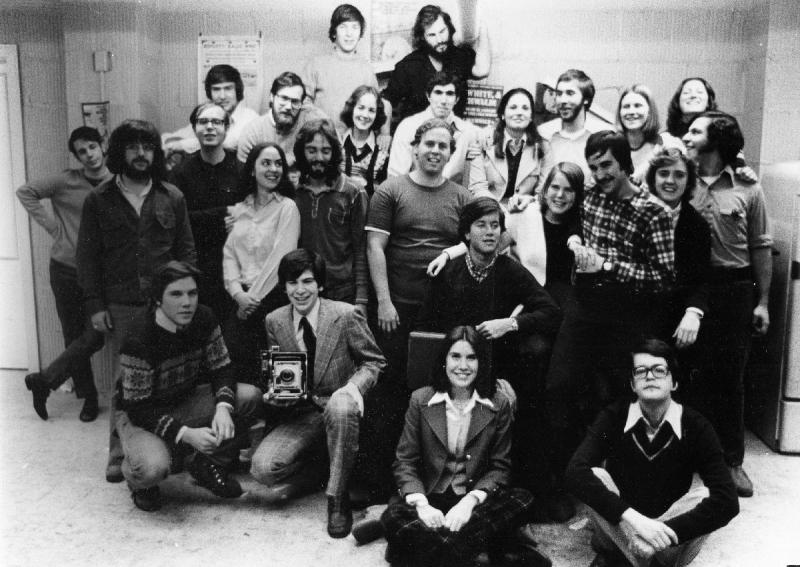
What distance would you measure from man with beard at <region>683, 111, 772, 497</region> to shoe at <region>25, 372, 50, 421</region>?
3090 mm

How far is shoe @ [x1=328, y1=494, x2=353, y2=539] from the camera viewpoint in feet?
9.20

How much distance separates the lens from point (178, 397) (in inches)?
121

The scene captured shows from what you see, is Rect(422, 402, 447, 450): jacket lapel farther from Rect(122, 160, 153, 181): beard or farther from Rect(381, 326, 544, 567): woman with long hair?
Rect(122, 160, 153, 181): beard

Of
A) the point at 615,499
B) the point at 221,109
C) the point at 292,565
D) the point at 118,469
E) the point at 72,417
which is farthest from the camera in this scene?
the point at 72,417

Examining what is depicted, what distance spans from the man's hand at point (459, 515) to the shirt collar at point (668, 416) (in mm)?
576

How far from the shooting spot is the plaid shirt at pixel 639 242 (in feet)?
9.59

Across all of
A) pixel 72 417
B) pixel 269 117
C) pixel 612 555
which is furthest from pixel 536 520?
pixel 72 417

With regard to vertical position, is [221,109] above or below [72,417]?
above

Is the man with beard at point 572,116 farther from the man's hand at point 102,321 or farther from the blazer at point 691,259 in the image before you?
the man's hand at point 102,321

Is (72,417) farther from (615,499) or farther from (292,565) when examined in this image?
(615,499)

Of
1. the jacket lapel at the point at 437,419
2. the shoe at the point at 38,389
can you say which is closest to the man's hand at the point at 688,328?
the jacket lapel at the point at 437,419

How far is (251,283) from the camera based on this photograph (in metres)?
3.29

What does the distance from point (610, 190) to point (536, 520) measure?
4.22ft

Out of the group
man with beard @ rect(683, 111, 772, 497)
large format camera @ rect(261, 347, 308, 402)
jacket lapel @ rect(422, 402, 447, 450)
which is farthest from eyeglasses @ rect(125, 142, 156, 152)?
man with beard @ rect(683, 111, 772, 497)
